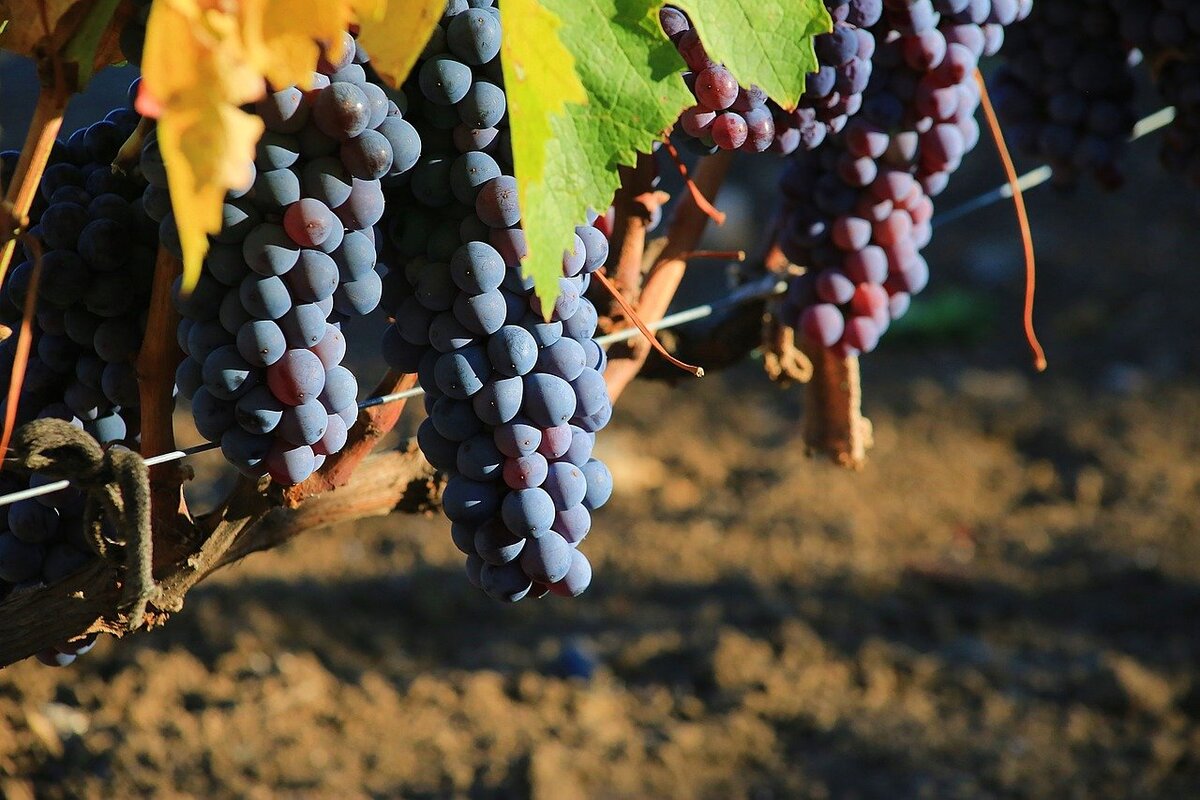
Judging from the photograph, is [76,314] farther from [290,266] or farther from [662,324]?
[662,324]

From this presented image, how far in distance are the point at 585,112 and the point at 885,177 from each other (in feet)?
1.59

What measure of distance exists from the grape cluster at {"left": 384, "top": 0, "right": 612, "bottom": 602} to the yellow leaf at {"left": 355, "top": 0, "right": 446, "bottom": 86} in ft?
0.36

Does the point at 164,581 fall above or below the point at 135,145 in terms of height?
below

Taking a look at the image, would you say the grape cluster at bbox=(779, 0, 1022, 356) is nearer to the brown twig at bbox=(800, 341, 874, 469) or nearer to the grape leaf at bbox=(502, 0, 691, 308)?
the brown twig at bbox=(800, 341, 874, 469)

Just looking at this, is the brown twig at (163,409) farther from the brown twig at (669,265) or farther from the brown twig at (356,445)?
the brown twig at (669,265)

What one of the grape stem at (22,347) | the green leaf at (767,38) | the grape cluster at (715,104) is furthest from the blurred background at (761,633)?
the green leaf at (767,38)

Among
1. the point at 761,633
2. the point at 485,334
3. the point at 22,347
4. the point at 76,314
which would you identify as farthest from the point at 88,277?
the point at 761,633

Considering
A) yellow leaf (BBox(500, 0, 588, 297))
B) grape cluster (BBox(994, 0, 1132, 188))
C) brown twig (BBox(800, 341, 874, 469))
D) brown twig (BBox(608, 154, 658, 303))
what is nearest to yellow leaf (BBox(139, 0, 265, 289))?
yellow leaf (BBox(500, 0, 588, 297))

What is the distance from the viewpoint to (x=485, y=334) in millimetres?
752

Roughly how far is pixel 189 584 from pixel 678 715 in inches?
52.1

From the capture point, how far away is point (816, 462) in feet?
10.4

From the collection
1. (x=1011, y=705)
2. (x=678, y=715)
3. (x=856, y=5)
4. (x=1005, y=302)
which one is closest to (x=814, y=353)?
(x=856, y=5)

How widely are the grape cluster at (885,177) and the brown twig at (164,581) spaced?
0.45 meters

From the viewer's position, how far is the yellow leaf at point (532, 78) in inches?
23.7
